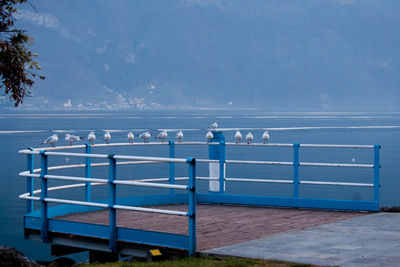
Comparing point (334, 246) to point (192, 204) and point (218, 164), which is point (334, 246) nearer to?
point (192, 204)

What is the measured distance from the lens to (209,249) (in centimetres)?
830

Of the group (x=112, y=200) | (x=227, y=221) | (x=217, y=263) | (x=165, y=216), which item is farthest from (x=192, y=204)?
(x=165, y=216)

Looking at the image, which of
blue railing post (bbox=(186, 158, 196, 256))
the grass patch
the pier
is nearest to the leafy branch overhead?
the pier

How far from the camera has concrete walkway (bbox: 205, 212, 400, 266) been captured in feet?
25.0

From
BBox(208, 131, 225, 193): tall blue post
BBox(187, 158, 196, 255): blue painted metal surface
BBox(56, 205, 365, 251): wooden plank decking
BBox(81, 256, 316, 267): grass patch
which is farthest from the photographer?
BBox(208, 131, 225, 193): tall blue post

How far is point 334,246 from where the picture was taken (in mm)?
8383

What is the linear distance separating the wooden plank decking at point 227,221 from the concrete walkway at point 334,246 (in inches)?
13.7

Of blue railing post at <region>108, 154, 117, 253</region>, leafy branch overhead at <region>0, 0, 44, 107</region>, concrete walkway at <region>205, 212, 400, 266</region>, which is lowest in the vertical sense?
concrete walkway at <region>205, 212, 400, 266</region>

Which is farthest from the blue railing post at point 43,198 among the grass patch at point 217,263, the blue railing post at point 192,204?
the blue railing post at point 192,204

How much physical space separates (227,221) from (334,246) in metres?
2.48

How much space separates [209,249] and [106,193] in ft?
88.3

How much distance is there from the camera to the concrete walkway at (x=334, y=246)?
7621 mm

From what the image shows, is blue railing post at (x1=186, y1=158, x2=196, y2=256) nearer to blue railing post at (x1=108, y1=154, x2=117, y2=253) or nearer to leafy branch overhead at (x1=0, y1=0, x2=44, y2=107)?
blue railing post at (x1=108, y1=154, x2=117, y2=253)

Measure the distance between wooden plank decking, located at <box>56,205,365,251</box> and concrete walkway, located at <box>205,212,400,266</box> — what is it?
35 centimetres
